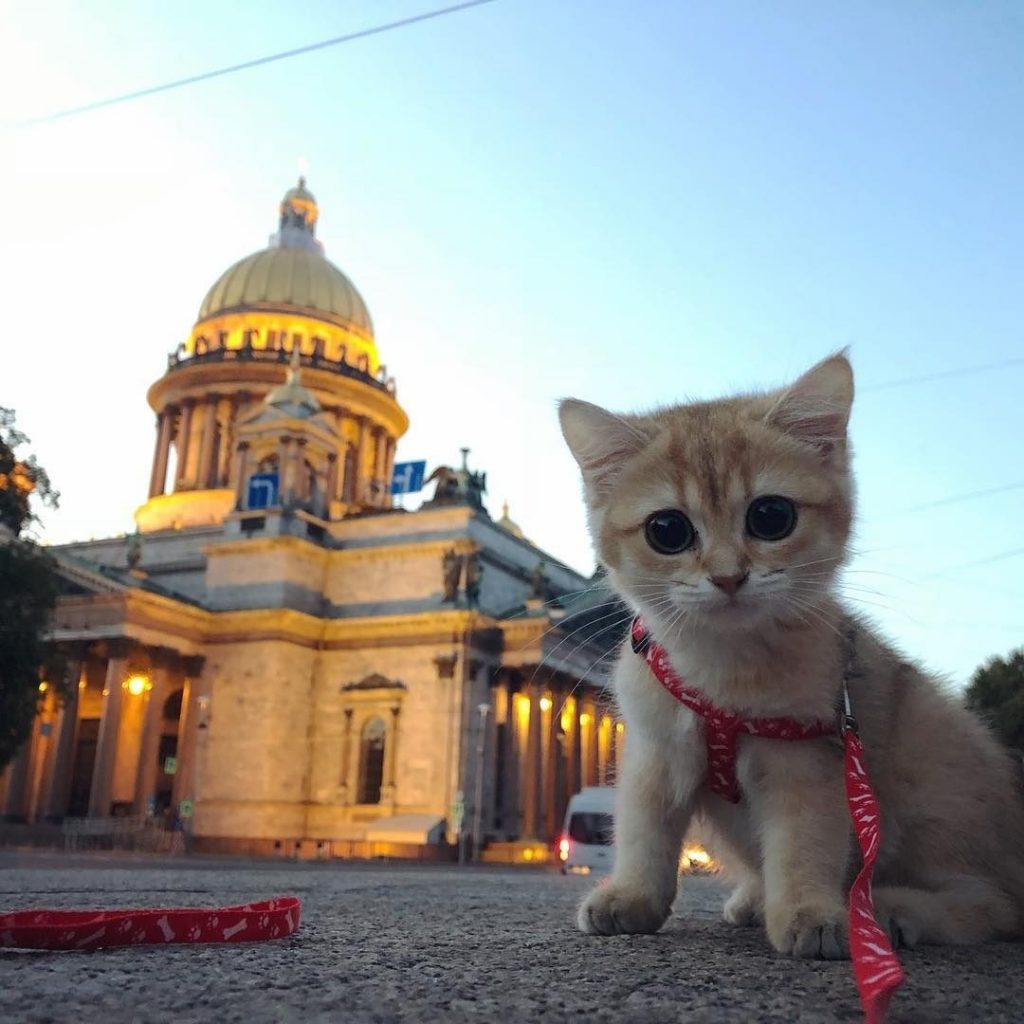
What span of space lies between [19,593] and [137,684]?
2046 centimetres

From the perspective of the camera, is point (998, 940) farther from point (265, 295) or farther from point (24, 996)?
point (265, 295)

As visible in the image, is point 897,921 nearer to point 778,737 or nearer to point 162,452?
point 778,737

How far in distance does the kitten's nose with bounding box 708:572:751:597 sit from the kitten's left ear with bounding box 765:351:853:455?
0.68m

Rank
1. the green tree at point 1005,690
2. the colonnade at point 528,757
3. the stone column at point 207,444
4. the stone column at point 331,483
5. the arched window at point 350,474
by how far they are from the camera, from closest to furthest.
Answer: the green tree at point 1005,690 → the colonnade at point 528,757 → the stone column at point 331,483 → the stone column at point 207,444 → the arched window at point 350,474

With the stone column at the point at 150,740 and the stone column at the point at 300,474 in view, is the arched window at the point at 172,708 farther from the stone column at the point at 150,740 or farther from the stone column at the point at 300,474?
the stone column at the point at 300,474

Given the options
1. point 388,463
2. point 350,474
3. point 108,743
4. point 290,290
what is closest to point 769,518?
point 108,743

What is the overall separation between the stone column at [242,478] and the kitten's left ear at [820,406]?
53507 mm

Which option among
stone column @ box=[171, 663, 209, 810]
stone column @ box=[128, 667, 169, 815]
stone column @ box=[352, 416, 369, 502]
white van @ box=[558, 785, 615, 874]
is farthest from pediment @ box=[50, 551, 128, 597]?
white van @ box=[558, 785, 615, 874]

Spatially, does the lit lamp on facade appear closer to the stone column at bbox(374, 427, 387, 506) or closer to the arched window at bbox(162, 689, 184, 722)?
the arched window at bbox(162, 689, 184, 722)

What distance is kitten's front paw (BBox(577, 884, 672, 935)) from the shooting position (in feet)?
13.9

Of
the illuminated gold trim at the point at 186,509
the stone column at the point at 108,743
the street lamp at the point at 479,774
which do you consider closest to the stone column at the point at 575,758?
the street lamp at the point at 479,774

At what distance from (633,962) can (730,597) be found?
3.89ft

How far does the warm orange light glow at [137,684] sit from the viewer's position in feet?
160

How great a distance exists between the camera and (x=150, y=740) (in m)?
49.2
